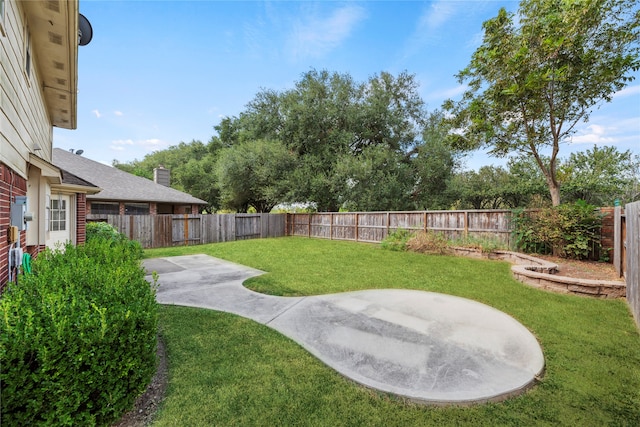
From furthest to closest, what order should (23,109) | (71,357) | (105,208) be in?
(105,208)
(23,109)
(71,357)

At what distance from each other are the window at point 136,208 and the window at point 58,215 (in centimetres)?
843

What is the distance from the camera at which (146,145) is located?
4528 centimetres

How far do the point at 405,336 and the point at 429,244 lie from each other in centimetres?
706

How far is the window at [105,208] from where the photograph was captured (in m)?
13.5

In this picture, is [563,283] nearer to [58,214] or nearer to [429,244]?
[429,244]

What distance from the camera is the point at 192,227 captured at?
1404 centimetres

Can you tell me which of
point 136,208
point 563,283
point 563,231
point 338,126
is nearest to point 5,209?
point 563,283

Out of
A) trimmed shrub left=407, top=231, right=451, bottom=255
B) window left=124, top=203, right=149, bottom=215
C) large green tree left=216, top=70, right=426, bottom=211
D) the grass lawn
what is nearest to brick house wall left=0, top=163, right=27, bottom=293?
the grass lawn

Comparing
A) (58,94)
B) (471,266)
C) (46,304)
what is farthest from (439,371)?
(58,94)

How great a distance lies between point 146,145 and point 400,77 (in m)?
42.8

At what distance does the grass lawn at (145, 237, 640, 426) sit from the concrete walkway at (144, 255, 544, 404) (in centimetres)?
14

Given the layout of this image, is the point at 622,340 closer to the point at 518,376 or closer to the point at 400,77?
the point at 518,376

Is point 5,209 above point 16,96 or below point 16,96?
below

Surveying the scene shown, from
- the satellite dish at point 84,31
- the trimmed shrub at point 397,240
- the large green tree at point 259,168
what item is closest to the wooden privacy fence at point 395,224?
the trimmed shrub at point 397,240
